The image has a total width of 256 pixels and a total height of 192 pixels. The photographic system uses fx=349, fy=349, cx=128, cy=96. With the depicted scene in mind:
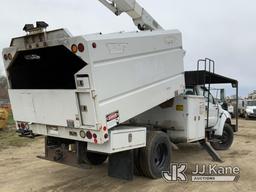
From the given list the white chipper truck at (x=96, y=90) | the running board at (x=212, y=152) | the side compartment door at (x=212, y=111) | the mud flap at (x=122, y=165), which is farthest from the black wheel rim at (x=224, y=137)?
the mud flap at (x=122, y=165)

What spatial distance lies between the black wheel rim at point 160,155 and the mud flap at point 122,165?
1.01 meters

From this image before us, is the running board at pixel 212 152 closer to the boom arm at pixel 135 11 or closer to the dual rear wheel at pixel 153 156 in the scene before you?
the dual rear wheel at pixel 153 156

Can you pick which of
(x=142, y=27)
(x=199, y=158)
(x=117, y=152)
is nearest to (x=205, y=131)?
(x=199, y=158)

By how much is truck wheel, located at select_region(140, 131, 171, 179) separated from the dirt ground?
9.4 inches

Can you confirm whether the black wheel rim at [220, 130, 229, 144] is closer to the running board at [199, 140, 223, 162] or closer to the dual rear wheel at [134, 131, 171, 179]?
the running board at [199, 140, 223, 162]

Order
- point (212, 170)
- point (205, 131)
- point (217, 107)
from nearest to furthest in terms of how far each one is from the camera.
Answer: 1. point (212, 170)
2. point (205, 131)
3. point (217, 107)

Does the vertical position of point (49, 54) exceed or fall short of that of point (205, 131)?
Answer: it exceeds it

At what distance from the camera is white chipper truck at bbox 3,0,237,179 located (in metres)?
5.80

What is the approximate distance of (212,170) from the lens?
27.9 ft

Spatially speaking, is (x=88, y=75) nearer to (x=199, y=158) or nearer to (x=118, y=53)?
(x=118, y=53)

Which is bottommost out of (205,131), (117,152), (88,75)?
(205,131)

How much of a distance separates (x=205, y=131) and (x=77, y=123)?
4.90 metres

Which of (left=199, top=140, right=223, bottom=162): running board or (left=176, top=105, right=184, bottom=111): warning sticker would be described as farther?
(left=199, top=140, right=223, bottom=162): running board

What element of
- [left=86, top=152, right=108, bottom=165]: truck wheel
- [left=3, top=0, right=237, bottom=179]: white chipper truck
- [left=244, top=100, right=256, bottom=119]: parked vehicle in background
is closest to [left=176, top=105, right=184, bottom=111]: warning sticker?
[left=3, top=0, right=237, bottom=179]: white chipper truck
